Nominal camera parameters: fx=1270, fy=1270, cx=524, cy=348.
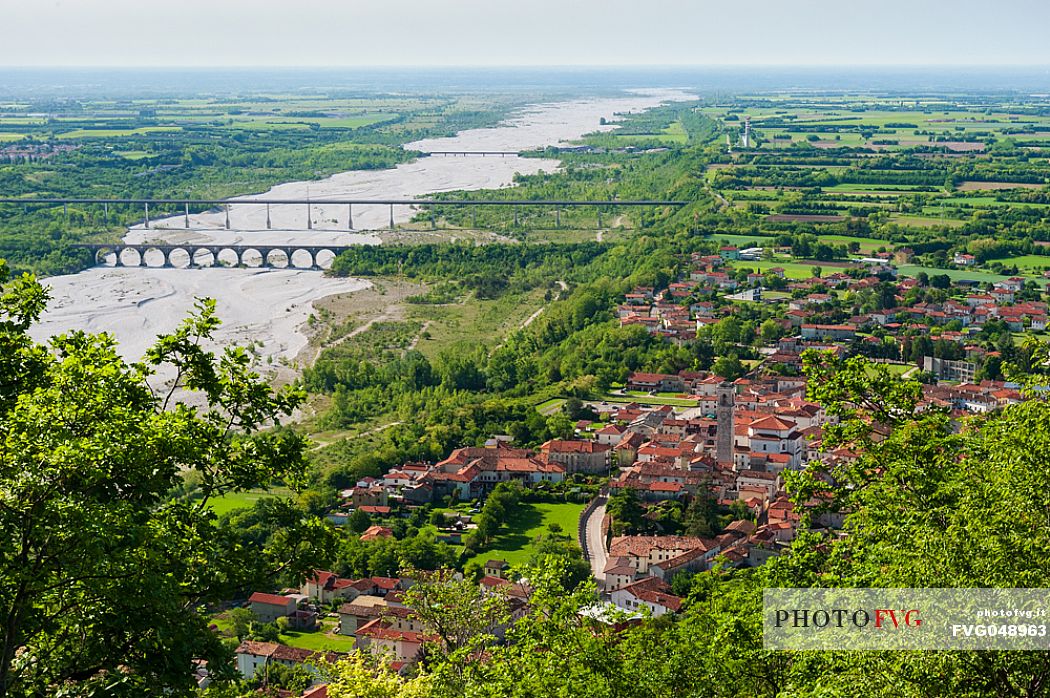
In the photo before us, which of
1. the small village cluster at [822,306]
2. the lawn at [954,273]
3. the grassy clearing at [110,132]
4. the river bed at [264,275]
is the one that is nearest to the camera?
A: the small village cluster at [822,306]

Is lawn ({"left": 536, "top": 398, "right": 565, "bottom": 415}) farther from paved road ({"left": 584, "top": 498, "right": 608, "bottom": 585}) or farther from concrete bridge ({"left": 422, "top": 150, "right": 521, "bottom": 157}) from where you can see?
concrete bridge ({"left": 422, "top": 150, "right": 521, "bottom": 157})

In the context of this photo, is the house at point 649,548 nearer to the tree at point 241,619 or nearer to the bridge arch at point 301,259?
the tree at point 241,619

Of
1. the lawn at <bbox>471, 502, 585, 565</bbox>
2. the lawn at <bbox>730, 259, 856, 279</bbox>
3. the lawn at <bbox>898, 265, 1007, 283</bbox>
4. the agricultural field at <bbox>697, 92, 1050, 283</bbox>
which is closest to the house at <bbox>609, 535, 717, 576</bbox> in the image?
the lawn at <bbox>471, 502, 585, 565</bbox>

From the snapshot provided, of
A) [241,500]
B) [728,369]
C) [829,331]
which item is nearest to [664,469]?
[241,500]

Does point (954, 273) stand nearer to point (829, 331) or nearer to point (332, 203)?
point (829, 331)

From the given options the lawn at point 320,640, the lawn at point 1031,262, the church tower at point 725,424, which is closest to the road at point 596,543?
the church tower at point 725,424

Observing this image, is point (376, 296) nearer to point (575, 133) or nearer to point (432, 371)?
point (432, 371)
